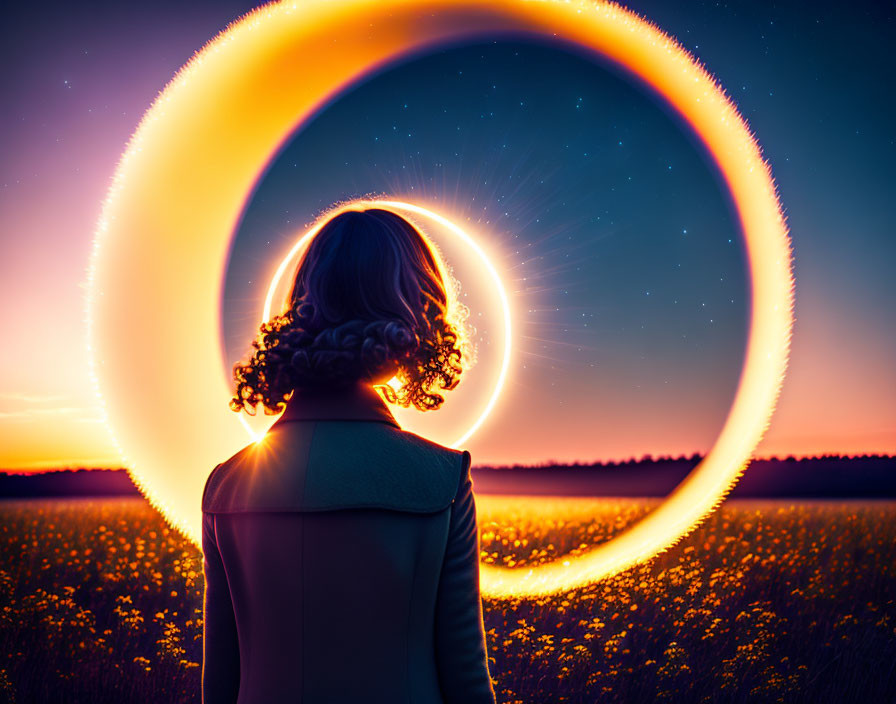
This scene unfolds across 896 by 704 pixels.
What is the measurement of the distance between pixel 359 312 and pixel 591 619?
151 inches

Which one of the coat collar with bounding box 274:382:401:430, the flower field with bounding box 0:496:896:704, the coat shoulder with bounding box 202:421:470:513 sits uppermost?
the coat collar with bounding box 274:382:401:430

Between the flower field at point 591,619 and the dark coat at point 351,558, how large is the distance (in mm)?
3295

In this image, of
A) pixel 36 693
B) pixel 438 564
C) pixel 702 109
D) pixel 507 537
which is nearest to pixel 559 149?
pixel 702 109

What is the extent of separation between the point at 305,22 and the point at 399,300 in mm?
3216

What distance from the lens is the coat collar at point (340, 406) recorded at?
1.47 metres

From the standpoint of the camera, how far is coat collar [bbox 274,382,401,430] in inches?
58.0

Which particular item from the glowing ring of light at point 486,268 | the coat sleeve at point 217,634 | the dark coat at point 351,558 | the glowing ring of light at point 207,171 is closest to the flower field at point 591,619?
the glowing ring of light at point 207,171

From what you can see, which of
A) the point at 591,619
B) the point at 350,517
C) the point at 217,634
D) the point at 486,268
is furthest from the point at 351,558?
the point at 591,619

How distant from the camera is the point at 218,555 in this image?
1.60 metres

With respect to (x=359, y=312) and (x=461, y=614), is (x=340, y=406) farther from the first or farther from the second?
(x=461, y=614)

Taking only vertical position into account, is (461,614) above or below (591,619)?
above

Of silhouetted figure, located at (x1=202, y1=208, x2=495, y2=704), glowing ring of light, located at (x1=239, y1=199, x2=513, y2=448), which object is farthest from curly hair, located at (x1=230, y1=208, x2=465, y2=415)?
glowing ring of light, located at (x1=239, y1=199, x2=513, y2=448)

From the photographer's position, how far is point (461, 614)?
1.48 metres

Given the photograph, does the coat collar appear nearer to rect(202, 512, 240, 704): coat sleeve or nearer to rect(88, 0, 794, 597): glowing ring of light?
rect(202, 512, 240, 704): coat sleeve
